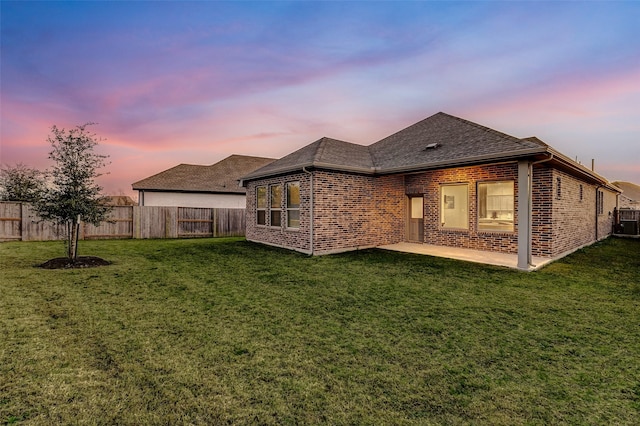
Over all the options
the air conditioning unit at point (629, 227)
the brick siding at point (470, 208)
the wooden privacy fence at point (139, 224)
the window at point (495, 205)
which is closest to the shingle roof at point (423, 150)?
the brick siding at point (470, 208)

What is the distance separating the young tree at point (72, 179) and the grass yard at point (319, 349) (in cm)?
202

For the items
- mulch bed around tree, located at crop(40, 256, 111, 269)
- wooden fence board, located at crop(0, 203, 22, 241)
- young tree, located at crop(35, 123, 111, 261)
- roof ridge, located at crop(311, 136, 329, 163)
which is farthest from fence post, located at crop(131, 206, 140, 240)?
roof ridge, located at crop(311, 136, 329, 163)

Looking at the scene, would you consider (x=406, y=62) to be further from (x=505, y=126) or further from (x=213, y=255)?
(x=213, y=255)

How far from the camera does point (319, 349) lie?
3391 millimetres

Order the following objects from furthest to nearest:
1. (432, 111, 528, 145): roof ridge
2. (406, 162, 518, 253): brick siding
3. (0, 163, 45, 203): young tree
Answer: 1. (0, 163, 45, 203): young tree
2. (406, 162, 518, 253): brick siding
3. (432, 111, 528, 145): roof ridge

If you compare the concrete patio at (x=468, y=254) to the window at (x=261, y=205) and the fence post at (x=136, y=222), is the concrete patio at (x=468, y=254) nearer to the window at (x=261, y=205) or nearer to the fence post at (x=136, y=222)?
the window at (x=261, y=205)

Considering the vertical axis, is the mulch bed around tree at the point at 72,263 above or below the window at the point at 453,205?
below

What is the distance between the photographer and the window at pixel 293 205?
1091cm

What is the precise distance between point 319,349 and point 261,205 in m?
10.2

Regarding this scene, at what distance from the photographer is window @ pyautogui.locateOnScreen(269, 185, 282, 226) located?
38.7 ft

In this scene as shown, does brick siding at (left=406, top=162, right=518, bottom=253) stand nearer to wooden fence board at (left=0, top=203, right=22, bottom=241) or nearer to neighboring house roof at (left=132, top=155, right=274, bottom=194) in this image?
neighboring house roof at (left=132, top=155, right=274, bottom=194)

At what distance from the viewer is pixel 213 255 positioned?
10070mm

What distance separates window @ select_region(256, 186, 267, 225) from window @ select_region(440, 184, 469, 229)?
714 cm

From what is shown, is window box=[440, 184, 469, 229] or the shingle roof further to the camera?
window box=[440, 184, 469, 229]
